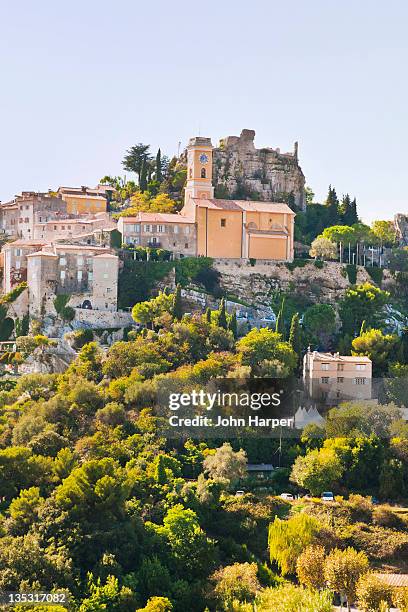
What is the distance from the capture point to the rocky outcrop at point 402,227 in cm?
9049

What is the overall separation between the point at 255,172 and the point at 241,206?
11.7 meters

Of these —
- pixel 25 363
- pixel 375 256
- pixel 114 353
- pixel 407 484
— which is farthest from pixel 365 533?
pixel 375 256

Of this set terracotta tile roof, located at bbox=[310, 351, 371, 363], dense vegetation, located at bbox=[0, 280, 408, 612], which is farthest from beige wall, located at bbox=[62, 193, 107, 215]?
terracotta tile roof, located at bbox=[310, 351, 371, 363]

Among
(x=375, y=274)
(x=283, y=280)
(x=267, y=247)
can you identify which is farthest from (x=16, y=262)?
(x=375, y=274)

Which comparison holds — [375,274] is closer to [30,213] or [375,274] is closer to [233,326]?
[233,326]

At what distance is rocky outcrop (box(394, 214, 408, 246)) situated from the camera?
90.5 metres

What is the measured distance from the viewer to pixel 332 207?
276 ft

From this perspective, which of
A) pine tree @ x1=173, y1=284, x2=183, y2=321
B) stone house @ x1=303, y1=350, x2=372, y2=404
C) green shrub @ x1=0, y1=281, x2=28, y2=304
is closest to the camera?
stone house @ x1=303, y1=350, x2=372, y2=404

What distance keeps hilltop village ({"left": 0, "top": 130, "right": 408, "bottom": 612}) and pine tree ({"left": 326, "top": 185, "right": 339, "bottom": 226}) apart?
23 centimetres

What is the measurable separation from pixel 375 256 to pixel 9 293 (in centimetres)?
2883

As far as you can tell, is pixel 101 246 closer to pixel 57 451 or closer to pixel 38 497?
pixel 57 451

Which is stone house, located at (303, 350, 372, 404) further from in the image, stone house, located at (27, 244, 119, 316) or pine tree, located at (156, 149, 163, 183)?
pine tree, located at (156, 149, 163, 183)

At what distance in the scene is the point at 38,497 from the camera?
44.2m

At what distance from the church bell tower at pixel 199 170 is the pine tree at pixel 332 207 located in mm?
10880
